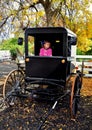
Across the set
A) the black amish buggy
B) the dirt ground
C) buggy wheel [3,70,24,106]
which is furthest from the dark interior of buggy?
the dirt ground

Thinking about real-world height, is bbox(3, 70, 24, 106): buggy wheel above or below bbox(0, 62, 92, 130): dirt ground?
above

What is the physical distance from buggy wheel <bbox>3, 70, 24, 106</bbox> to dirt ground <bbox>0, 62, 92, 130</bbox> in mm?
208

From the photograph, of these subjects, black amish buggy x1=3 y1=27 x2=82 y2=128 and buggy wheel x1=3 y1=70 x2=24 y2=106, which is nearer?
buggy wheel x1=3 y1=70 x2=24 y2=106

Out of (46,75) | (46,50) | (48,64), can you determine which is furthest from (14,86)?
(46,50)

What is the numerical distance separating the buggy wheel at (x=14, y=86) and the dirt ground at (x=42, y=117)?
0.68 ft

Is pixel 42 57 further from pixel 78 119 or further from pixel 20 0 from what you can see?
pixel 20 0

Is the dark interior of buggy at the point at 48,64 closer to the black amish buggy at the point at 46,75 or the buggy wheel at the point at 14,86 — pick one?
the black amish buggy at the point at 46,75

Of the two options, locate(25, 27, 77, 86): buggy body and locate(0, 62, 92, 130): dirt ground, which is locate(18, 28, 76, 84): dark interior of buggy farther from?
locate(0, 62, 92, 130): dirt ground

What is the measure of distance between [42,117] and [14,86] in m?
1.32

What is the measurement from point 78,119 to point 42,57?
1824mm

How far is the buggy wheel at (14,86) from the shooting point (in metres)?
6.25

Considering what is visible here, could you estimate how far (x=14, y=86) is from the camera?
21.8ft

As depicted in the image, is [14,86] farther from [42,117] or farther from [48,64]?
[42,117]

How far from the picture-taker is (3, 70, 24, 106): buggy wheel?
6250 millimetres
